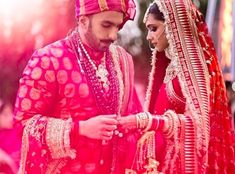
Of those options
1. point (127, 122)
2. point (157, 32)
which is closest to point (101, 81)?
point (127, 122)

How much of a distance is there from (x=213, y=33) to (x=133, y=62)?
466mm

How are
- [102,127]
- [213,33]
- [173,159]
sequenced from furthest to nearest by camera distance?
[213,33]
[173,159]
[102,127]

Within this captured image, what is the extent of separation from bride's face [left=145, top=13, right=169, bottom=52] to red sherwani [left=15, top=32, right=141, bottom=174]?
0.17 m

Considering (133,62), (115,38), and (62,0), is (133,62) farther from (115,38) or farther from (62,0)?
(62,0)

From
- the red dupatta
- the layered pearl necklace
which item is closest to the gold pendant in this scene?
the layered pearl necklace

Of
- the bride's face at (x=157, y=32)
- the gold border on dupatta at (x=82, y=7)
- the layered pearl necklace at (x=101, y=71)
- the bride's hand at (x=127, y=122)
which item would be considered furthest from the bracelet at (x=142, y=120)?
the gold border on dupatta at (x=82, y=7)

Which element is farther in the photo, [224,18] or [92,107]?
[224,18]

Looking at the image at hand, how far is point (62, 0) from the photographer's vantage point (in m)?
1.88

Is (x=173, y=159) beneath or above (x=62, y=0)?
beneath

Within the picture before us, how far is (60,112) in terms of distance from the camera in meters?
1.73

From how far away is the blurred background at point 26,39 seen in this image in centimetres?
185

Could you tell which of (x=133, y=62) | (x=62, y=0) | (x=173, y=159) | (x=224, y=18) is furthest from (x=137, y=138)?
(x=224, y=18)

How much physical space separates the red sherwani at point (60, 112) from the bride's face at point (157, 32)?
0.17 meters

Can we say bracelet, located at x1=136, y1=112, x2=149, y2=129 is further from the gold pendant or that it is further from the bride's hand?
the gold pendant
